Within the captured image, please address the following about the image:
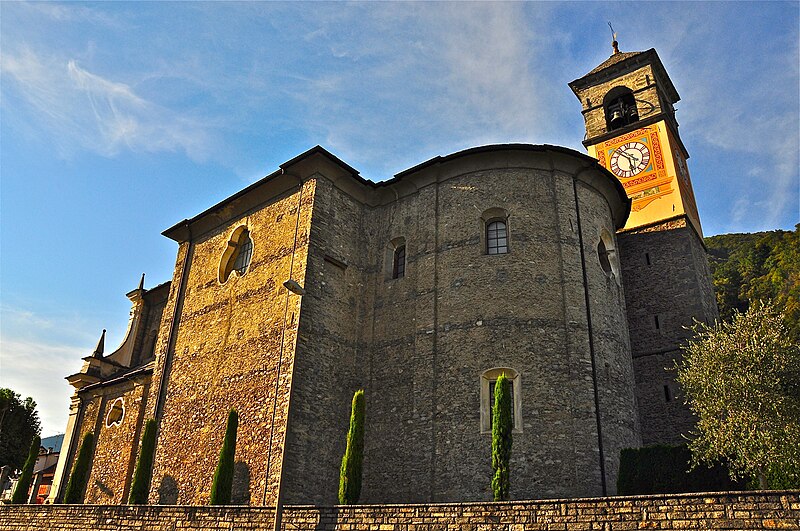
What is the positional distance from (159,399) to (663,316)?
17317 millimetres

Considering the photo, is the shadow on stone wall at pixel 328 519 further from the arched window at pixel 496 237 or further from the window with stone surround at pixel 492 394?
the arched window at pixel 496 237

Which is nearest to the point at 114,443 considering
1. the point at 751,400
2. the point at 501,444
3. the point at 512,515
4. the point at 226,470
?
the point at 226,470

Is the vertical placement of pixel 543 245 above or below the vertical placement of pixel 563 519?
above

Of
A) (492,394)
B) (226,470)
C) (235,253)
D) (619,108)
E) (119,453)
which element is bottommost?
(226,470)

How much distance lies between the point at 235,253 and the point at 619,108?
1752 cm

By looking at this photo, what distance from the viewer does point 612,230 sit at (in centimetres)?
1973

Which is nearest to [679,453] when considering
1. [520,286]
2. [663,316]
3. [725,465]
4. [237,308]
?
[725,465]

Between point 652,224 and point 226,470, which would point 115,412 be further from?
point 652,224

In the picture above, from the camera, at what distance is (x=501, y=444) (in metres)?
12.7

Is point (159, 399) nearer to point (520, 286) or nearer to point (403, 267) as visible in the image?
point (403, 267)

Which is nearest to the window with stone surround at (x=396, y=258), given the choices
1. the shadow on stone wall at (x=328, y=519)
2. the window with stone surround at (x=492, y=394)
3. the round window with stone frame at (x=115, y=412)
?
the window with stone surround at (x=492, y=394)

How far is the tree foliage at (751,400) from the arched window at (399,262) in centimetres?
856

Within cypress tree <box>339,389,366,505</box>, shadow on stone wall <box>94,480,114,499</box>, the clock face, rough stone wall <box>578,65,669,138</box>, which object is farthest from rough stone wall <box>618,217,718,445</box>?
shadow on stone wall <box>94,480,114,499</box>

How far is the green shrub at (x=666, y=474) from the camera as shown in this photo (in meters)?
13.3
